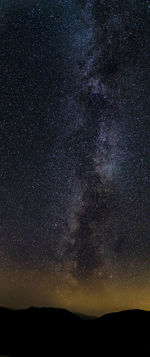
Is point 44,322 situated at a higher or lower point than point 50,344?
lower

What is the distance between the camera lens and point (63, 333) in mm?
46375

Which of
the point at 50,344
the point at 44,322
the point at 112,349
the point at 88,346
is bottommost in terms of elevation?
the point at 44,322

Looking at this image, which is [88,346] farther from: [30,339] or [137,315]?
[137,315]

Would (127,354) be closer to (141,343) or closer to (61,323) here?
(141,343)

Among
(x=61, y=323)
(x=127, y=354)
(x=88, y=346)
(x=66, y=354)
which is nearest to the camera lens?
(x=127, y=354)

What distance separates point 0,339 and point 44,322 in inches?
762

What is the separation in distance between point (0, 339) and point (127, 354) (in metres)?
19.9

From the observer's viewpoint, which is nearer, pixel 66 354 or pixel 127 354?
pixel 127 354

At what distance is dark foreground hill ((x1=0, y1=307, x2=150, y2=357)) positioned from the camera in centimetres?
3334

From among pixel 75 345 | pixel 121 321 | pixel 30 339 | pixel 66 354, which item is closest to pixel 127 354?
pixel 66 354

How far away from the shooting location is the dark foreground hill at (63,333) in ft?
109

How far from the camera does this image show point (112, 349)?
31.3 meters

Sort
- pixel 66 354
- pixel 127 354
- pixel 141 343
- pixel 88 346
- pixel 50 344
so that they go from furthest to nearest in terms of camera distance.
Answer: pixel 50 344, pixel 88 346, pixel 66 354, pixel 141 343, pixel 127 354

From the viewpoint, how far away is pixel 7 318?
53.9 meters
